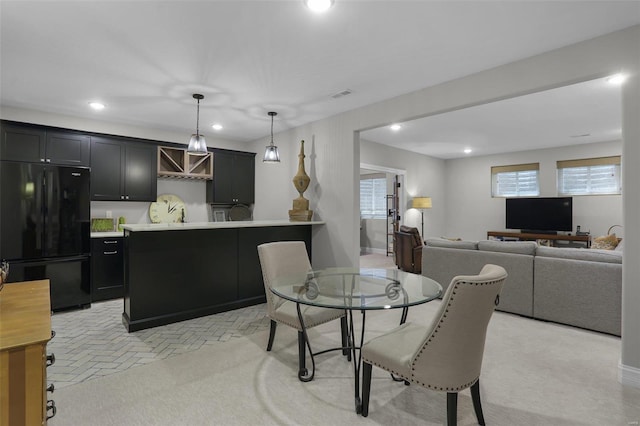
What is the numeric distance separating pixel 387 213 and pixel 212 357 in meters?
6.43

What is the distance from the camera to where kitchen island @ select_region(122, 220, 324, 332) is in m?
3.23

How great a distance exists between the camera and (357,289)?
2.25 meters

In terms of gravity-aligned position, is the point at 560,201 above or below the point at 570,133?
below

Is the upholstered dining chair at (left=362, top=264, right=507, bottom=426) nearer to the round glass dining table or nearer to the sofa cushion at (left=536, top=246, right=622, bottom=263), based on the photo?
the round glass dining table

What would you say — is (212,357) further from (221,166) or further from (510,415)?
(221,166)

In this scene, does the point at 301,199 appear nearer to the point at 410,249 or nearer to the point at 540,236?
the point at 410,249

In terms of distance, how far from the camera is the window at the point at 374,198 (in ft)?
28.6

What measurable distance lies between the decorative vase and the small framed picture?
181 centimetres

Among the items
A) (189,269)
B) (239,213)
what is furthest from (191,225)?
(239,213)

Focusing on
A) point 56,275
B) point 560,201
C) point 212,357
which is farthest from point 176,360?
point 560,201

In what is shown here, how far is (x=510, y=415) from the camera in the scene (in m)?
1.91

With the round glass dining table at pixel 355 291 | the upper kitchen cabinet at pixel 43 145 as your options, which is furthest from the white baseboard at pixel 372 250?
the upper kitchen cabinet at pixel 43 145

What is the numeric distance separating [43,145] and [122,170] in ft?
2.96

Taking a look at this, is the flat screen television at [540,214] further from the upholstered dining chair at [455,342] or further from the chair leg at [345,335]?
the upholstered dining chair at [455,342]
